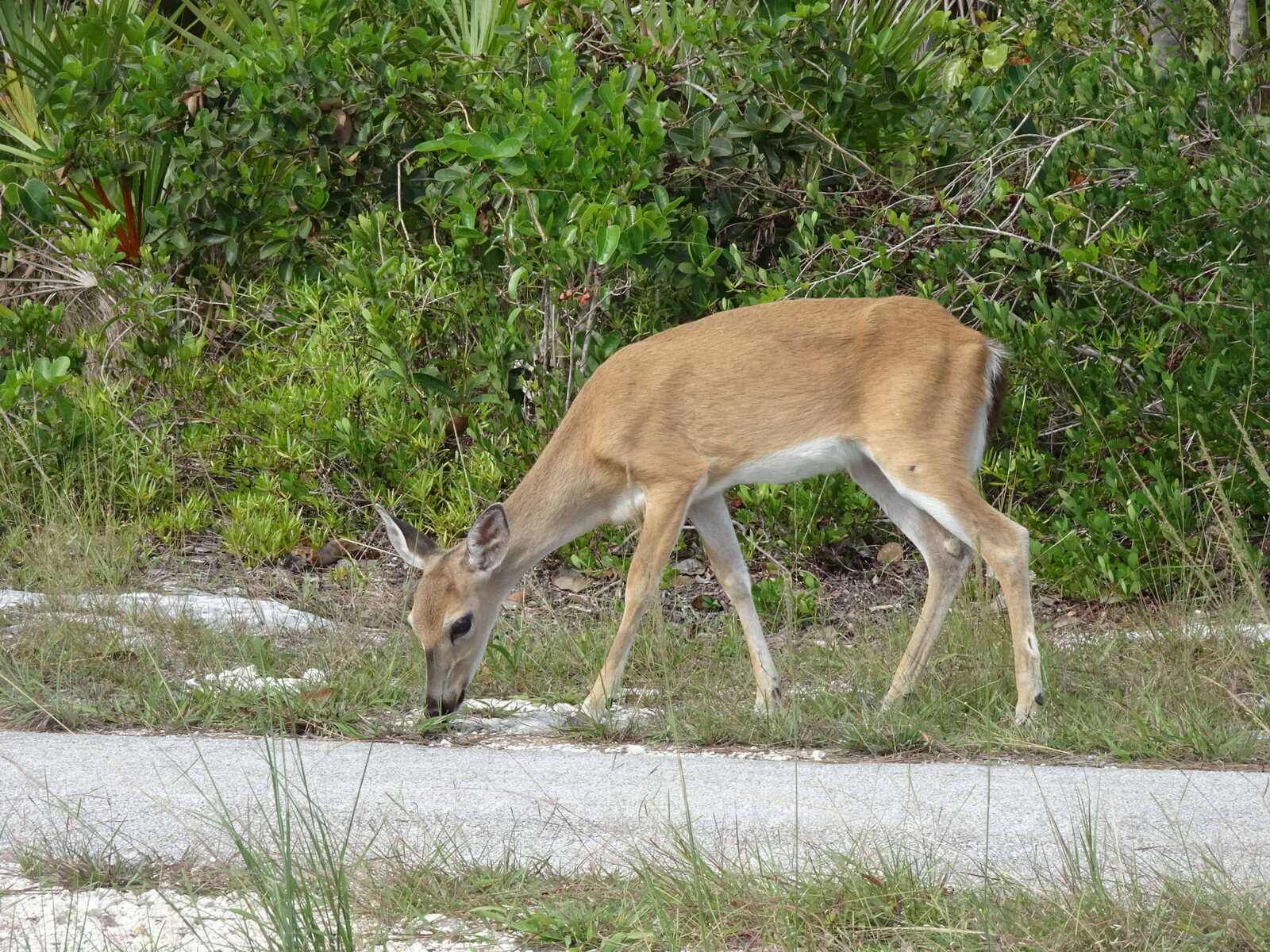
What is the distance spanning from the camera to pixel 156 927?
3.62 meters

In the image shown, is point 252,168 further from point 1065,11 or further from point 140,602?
point 1065,11

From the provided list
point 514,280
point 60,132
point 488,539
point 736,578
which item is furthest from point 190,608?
point 60,132

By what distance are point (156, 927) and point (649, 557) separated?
2.95 meters

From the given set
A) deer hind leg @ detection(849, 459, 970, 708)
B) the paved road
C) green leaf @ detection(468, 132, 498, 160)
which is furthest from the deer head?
green leaf @ detection(468, 132, 498, 160)

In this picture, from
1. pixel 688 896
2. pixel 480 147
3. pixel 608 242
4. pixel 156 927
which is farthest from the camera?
pixel 480 147

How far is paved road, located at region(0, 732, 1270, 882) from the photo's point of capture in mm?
3904

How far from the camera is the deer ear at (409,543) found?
247 inches

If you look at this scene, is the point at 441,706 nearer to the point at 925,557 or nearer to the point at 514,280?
the point at 925,557

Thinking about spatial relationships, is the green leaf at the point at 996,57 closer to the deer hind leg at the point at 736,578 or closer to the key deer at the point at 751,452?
the key deer at the point at 751,452

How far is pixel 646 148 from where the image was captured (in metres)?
7.96

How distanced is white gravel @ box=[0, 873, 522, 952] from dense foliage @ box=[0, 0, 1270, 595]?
4.32 meters

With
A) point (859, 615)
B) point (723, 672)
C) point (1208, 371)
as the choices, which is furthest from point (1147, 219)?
point (723, 672)

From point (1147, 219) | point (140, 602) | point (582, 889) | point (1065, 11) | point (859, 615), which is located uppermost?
point (1065, 11)

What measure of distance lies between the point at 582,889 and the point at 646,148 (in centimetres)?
504
